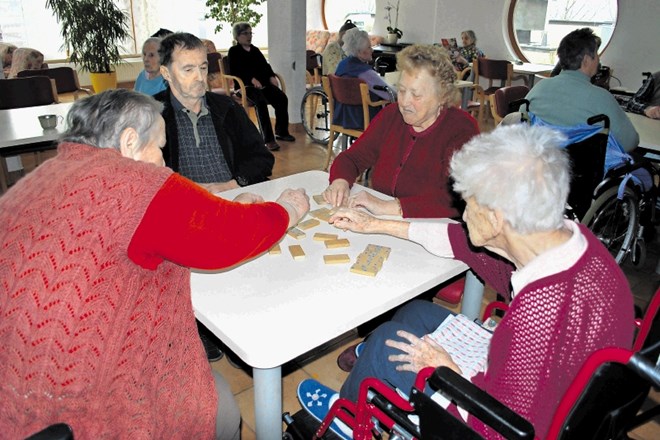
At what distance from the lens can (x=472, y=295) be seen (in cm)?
185

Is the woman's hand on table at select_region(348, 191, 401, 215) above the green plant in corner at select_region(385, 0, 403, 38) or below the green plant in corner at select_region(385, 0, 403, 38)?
below

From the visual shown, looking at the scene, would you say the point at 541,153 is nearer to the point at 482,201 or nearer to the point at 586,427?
the point at 482,201

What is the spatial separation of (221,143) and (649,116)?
3.34 m

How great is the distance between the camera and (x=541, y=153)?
3.87ft

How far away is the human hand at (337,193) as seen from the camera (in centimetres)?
205

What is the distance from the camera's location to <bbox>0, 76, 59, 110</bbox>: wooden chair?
4008 millimetres

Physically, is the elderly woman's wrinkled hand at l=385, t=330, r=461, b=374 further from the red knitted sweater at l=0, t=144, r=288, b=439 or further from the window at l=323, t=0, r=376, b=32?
the window at l=323, t=0, r=376, b=32

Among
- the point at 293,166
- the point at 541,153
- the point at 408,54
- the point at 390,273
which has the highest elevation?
the point at 408,54

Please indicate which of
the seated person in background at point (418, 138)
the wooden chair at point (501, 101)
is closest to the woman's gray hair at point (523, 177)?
the seated person in background at point (418, 138)

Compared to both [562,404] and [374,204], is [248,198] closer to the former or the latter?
[374,204]

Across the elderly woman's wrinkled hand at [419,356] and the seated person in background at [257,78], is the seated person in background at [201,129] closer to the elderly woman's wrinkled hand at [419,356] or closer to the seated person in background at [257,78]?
the elderly woman's wrinkled hand at [419,356]

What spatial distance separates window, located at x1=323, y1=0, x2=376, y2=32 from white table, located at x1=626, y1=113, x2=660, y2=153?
26.5 ft

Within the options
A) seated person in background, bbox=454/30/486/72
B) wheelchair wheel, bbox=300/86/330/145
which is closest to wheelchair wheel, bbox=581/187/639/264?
wheelchair wheel, bbox=300/86/330/145

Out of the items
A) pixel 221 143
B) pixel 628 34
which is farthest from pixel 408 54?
pixel 628 34
